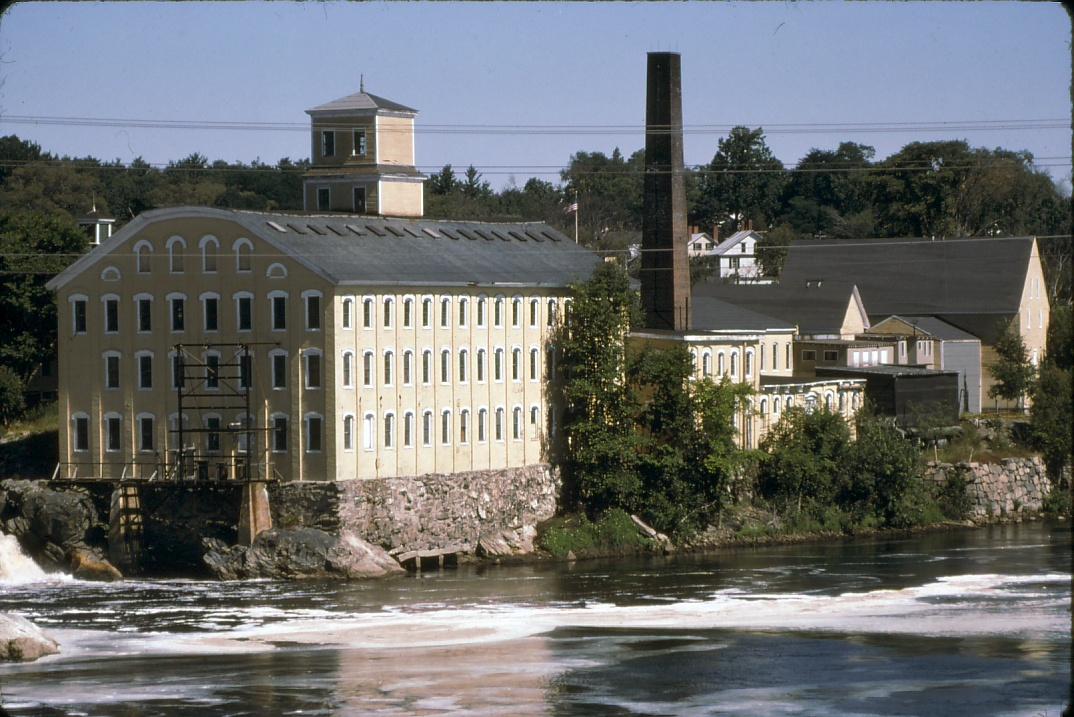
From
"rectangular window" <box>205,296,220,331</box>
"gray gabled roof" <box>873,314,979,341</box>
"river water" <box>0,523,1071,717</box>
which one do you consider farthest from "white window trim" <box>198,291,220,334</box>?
"gray gabled roof" <box>873,314,979,341</box>

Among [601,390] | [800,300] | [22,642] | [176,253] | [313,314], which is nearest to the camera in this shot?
[22,642]

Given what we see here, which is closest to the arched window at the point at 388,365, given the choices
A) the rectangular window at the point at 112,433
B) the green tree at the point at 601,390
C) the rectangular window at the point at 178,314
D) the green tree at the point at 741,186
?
the rectangular window at the point at 178,314

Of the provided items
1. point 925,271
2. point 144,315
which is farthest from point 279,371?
point 925,271

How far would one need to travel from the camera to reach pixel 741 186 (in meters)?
178

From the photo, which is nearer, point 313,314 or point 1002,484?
point 313,314

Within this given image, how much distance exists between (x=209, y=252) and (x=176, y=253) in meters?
1.42

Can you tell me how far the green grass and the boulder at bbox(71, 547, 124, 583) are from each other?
53.5 feet

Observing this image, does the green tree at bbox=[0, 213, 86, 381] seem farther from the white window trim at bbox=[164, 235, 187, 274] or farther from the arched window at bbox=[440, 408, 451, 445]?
the arched window at bbox=[440, 408, 451, 445]

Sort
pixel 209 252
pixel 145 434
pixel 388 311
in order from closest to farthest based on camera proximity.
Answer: pixel 209 252 → pixel 388 311 → pixel 145 434

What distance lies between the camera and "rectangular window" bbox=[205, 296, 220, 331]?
7150 cm

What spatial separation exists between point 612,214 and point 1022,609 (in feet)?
420

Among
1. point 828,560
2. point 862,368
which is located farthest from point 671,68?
point 828,560

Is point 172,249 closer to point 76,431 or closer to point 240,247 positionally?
point 240,247

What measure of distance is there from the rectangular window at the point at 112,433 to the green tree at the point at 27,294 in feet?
41.6
